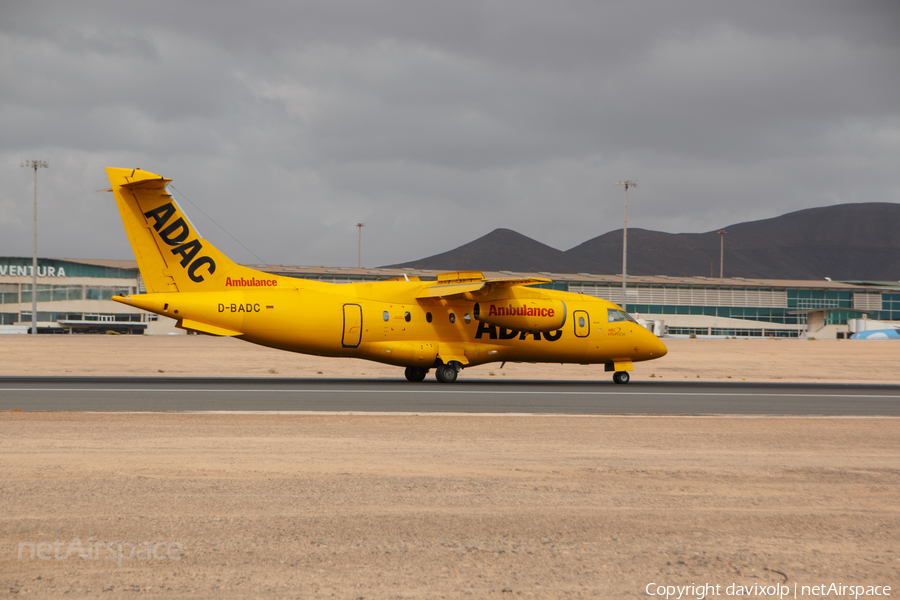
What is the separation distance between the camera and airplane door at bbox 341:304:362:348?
954 inches

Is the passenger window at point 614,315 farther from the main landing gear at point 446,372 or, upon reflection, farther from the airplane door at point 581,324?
the main landing gear at point 446,372

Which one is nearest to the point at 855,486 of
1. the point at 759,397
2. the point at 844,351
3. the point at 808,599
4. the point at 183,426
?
the point at 808,599

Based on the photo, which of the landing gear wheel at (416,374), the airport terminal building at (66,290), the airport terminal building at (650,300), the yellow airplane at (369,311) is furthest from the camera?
the airport terminal building at (66,290)

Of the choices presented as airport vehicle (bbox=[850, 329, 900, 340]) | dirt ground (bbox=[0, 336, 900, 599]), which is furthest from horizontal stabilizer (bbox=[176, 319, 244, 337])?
airport vehicle (bbox=[850, 329, 900, 340])

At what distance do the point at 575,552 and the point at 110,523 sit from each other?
440 centimetres

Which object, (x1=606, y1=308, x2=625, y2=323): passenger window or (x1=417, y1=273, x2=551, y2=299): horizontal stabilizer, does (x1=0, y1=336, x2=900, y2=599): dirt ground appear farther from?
(x1=606, y1=308, x2=625, y2=323): passenger window

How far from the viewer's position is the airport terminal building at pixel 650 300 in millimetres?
88750

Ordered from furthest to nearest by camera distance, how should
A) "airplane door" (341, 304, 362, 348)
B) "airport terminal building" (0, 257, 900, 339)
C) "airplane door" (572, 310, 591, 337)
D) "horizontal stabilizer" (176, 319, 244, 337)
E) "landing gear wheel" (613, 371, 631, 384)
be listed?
"airport terminal building" (0, 257, 900, 339), "airplane door" (572, 310, 591, 337), "landing gear wheel" (613, 371, 631, 384), "airplane door" (341, 304, 362, 348), "horizontal stabilizer" (176, 319, 244, 337)

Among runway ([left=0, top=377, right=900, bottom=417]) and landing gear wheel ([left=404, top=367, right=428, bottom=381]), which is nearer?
runway ([left=0, top=377, right=900, bottom=417])

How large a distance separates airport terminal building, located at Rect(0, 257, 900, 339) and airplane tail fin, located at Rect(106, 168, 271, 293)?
56359 millimetres

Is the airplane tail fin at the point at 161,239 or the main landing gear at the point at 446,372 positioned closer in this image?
the airplane tail fin at the point at 161,239

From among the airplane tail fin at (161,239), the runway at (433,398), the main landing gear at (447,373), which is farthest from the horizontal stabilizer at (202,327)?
the main landing gear at (447,373)

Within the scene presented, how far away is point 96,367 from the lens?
31.7 meters

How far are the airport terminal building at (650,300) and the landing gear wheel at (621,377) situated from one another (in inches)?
1989
